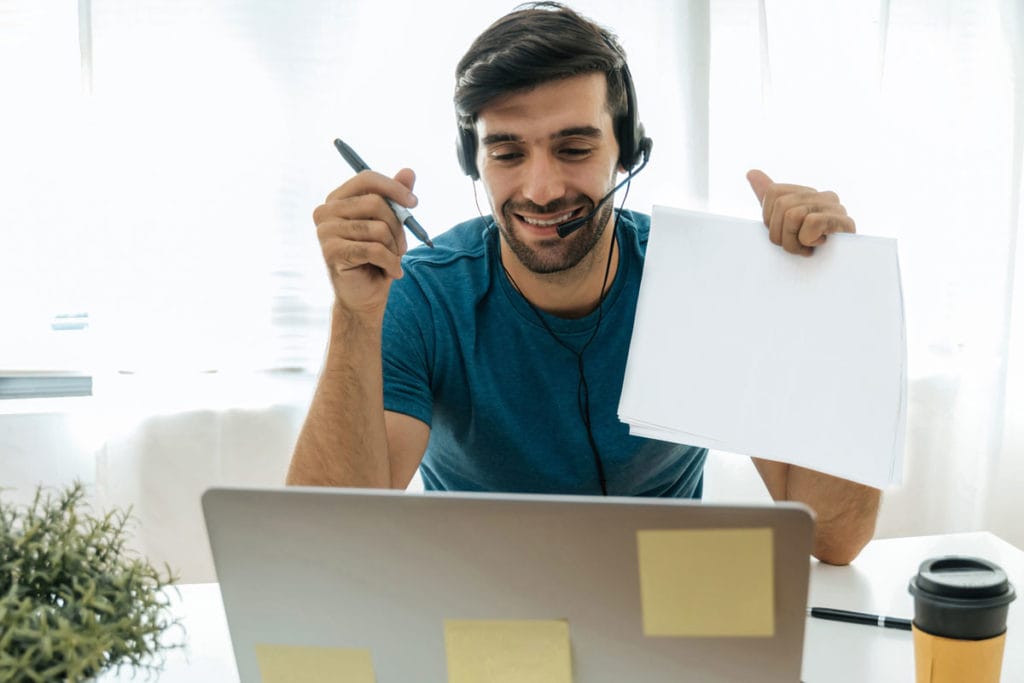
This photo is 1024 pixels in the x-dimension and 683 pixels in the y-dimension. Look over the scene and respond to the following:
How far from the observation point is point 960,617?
0.74 meters

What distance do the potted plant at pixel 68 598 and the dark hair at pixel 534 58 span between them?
2.51 ft

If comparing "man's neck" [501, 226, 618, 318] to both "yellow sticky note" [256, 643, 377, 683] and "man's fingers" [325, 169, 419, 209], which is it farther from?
"yellow sticky note" [256, 643, 377, 683]

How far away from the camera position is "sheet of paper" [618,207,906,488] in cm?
98

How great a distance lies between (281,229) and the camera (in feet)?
6.46

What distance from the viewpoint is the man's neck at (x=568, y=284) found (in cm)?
134

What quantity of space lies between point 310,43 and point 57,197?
0.59 metres

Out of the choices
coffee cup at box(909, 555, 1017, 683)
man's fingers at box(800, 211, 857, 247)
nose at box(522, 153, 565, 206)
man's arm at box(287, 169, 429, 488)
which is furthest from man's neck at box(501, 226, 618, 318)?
coffee cup at box(909, 555, 1017, 683)

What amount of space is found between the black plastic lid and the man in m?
0.42

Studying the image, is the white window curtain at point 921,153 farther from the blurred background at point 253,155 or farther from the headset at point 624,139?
the headset at point 624,139

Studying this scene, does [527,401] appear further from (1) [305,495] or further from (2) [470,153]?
(1) [305,495]

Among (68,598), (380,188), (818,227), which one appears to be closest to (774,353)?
(818,227)

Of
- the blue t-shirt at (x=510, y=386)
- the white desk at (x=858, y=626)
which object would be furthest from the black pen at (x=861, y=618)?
the blue t-shirt at (x=510, y=386)

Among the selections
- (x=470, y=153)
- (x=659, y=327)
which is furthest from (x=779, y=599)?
(x=470, y=153)

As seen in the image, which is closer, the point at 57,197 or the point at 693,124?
the point at 57,197
